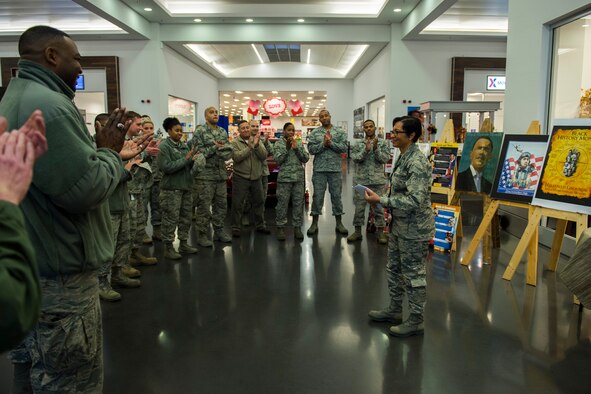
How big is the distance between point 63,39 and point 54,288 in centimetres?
94

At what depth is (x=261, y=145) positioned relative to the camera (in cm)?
596

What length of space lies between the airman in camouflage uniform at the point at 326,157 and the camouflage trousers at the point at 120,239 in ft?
9.24

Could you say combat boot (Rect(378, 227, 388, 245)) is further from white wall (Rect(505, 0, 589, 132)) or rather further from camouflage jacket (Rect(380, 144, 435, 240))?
camouflage jacket (Rect(380, 144, 435, 240))

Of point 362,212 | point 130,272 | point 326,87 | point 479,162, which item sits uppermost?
point 326,87

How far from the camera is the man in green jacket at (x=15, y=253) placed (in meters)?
0.81

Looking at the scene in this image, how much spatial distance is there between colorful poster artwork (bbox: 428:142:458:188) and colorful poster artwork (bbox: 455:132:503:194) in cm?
33

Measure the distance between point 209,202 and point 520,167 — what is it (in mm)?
3732

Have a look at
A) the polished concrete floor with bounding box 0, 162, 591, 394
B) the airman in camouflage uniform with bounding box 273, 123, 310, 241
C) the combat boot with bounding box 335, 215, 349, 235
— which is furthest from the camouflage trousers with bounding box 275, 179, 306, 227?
the polished concrete floor with bounding box 0, 162, 591, 394

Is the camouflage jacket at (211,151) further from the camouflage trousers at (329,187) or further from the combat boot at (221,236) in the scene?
the camouflage trousers at (329,187)

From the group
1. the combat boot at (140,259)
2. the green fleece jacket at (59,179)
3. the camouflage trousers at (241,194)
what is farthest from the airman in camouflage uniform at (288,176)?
the green fleece jacket at (59,179)

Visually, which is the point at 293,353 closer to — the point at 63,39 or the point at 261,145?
the point at 63,39

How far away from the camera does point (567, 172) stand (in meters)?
3.84

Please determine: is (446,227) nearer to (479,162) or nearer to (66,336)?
(479,162)

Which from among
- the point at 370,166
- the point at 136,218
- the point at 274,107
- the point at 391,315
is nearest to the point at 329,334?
the point at 391,315
